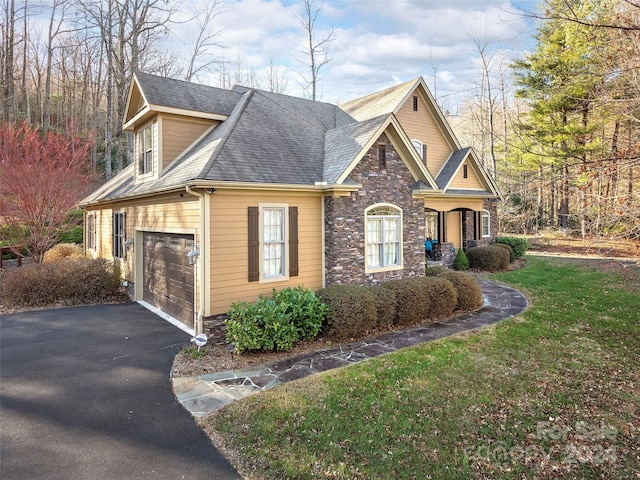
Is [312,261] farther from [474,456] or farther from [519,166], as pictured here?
[519,166]

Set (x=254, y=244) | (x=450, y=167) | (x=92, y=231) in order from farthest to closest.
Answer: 1. (x=450, y=167)
2. (x=92, y=231)
3. (x=254, y=244)

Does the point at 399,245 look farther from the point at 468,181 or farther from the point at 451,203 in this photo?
the point at 468,181

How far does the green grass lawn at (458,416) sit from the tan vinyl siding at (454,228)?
11.1 metres

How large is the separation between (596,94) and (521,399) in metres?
6.11

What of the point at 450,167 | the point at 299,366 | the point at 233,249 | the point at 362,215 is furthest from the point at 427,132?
the point at 299,366

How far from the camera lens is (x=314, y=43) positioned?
28.9 m

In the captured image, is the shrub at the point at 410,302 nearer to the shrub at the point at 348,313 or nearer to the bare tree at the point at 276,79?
the shrub at the point at 348,313

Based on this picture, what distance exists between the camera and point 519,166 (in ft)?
100.0

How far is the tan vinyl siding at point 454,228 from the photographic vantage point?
1914 cm

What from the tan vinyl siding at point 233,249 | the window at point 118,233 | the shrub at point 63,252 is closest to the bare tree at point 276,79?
the shrub at point 63,252

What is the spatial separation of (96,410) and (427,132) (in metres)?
17.5

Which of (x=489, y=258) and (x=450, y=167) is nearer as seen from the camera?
(x=489, y=258)

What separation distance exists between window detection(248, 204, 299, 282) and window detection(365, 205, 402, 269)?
2268 millimetres

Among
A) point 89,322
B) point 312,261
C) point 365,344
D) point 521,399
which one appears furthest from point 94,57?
point 521,399
